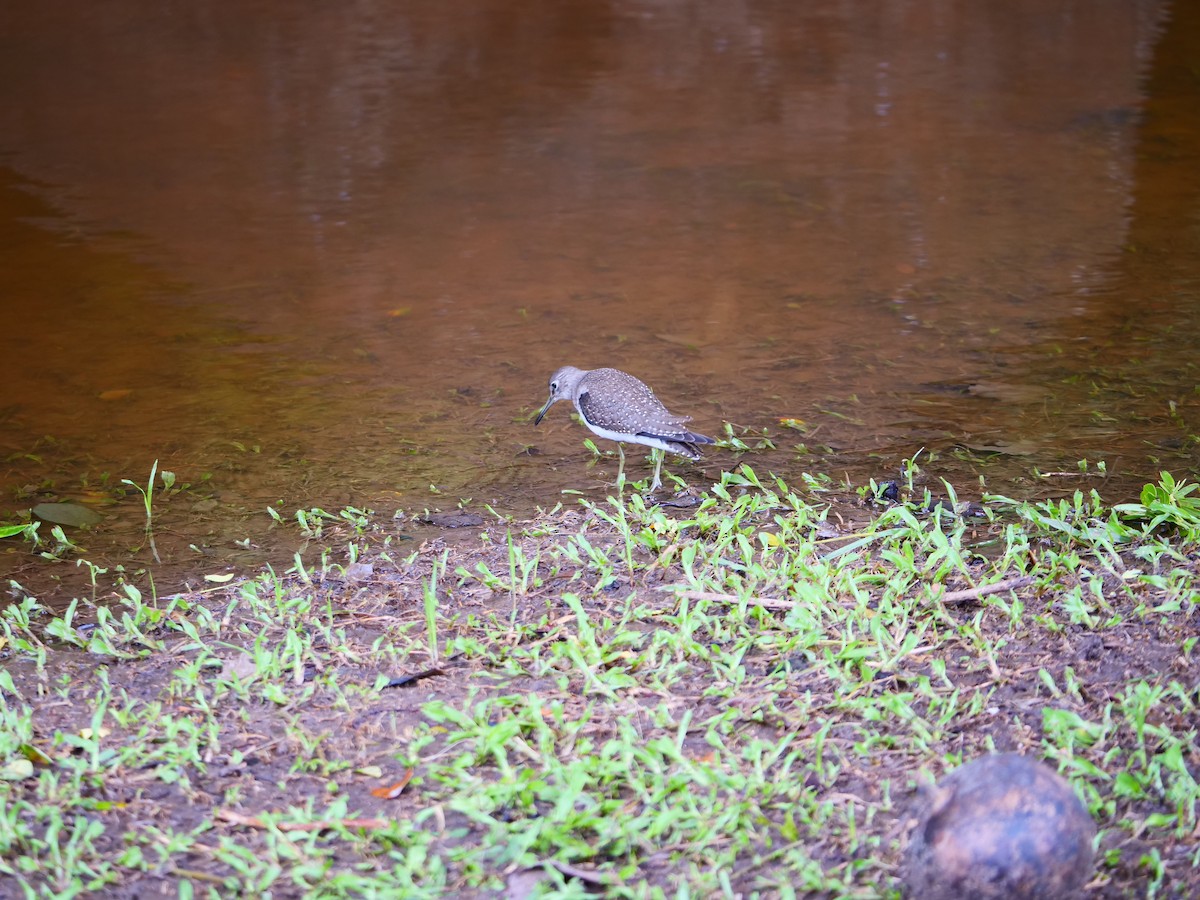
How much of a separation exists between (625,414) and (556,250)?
3223 mm

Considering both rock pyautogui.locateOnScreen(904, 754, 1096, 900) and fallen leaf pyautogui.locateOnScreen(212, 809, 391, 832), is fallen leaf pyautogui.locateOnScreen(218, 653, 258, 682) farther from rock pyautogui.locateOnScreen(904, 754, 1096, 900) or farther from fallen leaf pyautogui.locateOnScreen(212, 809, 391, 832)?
rock pyautogui.locateOnScreen(904, 754, 1096, 900)

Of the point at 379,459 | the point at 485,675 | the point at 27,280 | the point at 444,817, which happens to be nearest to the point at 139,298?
the point at 27,280

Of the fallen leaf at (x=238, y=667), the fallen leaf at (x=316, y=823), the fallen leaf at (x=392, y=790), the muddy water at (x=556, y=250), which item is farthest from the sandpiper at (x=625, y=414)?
the fallen leaf at (x=316, y=823)

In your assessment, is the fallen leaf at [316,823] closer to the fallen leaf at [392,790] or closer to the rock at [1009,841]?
the fallen leaf at [392,790]

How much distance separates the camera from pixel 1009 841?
2.55 metres

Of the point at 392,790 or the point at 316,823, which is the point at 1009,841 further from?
the point at 316,823

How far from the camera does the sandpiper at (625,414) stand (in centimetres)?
475

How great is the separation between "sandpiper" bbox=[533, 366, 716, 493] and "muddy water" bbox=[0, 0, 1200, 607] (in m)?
0.31

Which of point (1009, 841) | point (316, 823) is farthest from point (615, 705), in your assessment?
point (1009, 841)

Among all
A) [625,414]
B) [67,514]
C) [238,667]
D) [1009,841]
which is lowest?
[67,514]

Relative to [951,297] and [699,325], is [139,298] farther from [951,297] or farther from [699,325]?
[951,297]

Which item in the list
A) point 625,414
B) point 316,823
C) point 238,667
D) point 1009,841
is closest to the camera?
point 1009,841

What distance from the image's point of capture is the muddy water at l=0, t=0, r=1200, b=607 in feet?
17.6

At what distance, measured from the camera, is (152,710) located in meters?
3.43
